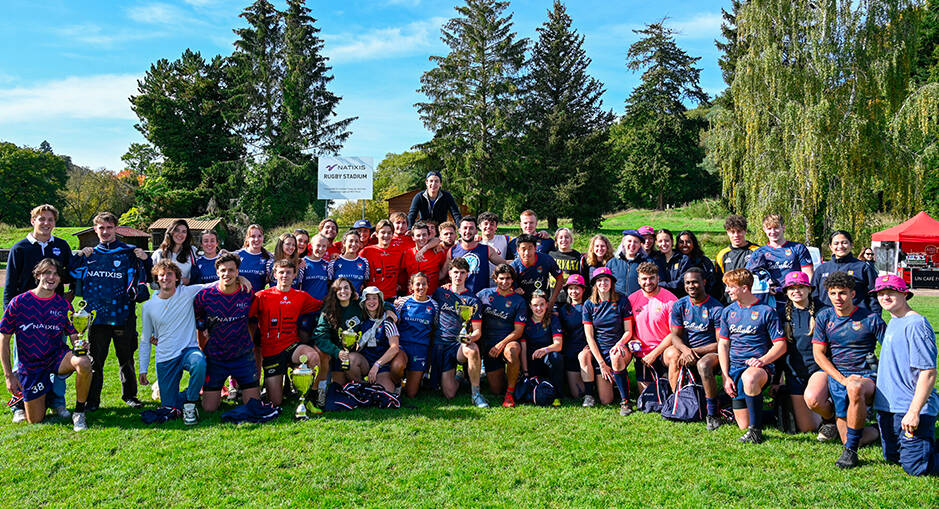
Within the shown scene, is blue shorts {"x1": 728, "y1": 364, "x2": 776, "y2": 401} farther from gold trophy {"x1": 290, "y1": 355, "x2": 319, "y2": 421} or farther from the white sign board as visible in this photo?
the white sign board

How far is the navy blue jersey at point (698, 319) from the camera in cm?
536

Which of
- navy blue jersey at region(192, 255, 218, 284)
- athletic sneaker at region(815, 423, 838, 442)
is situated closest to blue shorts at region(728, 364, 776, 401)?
athletic sneaker at region(815, 423, 838, 442)

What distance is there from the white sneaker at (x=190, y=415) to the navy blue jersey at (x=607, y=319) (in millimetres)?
4037

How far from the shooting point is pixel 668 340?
562cm

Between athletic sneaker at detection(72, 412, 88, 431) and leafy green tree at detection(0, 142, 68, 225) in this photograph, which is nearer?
athletic sneaker at detection(72, 412, 88, 431)

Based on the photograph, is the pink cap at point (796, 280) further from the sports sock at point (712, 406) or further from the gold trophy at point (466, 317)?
the gold trophy at point (466, 317)

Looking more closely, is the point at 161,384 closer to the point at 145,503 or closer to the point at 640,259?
the point at 145,503

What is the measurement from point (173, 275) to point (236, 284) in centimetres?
58

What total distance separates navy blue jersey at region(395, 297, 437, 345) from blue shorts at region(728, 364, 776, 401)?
311 centimetres

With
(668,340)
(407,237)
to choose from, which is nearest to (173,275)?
(407,237)

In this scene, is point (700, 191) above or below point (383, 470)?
above

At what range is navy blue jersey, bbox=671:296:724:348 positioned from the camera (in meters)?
5.36

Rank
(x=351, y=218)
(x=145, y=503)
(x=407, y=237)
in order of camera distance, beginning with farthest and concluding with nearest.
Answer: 1. (x=351, y=218)
2. (x=407, y=237)
3. (x=145, y=503)

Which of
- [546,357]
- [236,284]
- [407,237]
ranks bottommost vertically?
[546,357]
